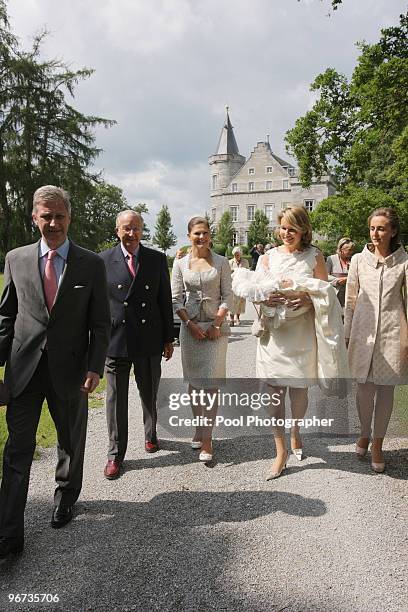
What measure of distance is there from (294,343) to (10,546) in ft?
8.44

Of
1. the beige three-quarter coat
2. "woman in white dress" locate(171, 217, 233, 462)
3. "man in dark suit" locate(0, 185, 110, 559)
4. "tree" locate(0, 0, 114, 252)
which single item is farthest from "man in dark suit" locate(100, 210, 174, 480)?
"tree" locate(0, 0, 114, 252)

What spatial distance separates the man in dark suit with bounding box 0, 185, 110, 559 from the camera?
3211mm

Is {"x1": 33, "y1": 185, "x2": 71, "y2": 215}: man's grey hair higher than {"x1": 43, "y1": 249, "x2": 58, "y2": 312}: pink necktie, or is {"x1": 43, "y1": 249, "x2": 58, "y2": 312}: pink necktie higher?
{"x1": 33, "y1": 185, "x2": 71, "y2": 215}: man's grey hair

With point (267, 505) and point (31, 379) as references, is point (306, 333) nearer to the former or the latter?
point (267, 505)

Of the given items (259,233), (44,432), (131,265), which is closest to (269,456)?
(131,265)

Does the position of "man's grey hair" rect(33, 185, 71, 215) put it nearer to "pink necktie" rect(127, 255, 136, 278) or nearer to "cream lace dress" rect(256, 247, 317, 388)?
"pink necktie" rect(127, 255, 136, 278)

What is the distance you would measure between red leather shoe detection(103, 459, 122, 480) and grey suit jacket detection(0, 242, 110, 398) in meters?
1.18

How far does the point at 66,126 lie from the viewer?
101 ft

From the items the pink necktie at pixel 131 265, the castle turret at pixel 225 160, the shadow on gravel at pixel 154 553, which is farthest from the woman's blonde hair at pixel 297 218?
the castle turret at pixel 225 160

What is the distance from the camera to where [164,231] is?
80375mm

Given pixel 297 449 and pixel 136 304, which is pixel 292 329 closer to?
pixel 297 449

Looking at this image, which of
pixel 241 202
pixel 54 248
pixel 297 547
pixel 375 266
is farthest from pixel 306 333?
pixel 241 202

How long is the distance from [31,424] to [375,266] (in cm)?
307

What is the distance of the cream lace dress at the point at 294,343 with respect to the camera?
4.27m
